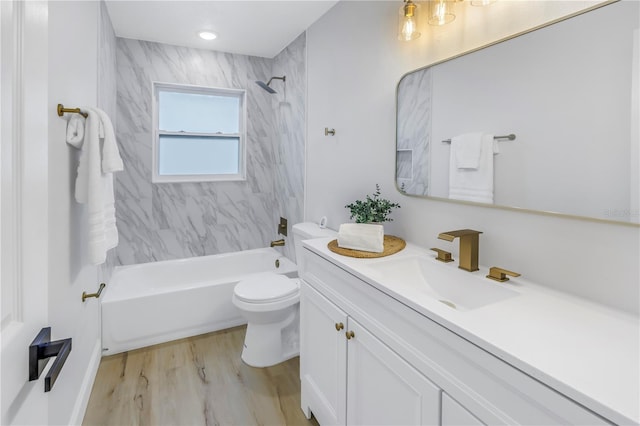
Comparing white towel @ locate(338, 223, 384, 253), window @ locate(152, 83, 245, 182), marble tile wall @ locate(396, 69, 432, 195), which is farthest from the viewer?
window @ locate(152, 83, 245, 182)

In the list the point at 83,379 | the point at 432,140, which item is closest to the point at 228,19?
the point at 432,140

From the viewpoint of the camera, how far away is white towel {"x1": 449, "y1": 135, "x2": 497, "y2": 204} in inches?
52.9

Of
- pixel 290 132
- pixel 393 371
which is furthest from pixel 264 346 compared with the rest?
pixel 290 132

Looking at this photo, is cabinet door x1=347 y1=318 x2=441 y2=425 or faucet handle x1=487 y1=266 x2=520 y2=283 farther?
faucet handle x1=487 y1=266 x2=520 y2=283

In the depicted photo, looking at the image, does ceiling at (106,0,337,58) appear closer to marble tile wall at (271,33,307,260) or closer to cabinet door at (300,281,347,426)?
marble tile wall at (271,33,307,260)

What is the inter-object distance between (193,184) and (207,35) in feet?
4.41

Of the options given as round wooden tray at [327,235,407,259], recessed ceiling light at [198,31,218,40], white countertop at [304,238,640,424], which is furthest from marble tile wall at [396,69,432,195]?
recessed ceiling light at [198,31,218,40]

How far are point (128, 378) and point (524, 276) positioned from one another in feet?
7.62

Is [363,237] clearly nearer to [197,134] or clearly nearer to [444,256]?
[444,256]

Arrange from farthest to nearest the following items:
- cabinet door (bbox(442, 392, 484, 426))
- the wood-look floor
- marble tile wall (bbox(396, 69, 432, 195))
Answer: the wood-look floor → marble tile wall (bbox(396, 69, 432, 195)) → cabinet door (bbox(442, 392, 484, 426))

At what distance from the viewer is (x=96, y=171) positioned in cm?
147

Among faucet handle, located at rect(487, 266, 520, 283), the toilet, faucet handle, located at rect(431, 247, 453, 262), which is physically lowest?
the toilet

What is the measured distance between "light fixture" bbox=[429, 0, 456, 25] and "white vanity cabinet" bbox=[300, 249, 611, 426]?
3.67 feet

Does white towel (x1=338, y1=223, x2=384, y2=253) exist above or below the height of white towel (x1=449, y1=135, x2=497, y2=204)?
below
